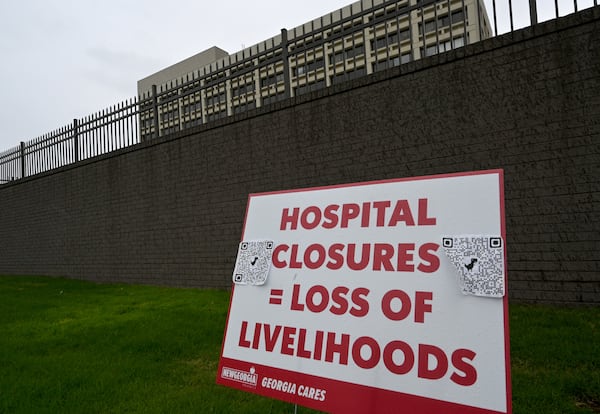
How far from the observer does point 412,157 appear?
5539 mm

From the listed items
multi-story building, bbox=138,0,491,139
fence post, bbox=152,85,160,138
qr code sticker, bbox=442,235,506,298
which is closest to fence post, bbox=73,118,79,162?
multi-story building, bbox=138,0,491,139

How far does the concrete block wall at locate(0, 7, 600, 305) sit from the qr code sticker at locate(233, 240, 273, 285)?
3.50m

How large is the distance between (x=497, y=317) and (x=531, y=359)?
1971 mm

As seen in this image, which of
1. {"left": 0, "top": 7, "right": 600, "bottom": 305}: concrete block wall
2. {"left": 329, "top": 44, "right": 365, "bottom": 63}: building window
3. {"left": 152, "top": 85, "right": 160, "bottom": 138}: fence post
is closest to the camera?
{"left": 0, "top": 7, "right": 600, "bottom": 305}: concrete block wall

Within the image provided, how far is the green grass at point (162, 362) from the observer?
2.68m

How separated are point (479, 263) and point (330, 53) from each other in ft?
23.5

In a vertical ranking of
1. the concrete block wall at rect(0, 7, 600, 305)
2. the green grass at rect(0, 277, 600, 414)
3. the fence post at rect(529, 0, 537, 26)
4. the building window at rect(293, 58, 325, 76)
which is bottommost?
the green grass at rect(0, 277, 600, 414)

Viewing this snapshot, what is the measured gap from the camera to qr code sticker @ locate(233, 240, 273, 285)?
7.79 ft

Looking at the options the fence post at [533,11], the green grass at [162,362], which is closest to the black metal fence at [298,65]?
the fence post at [533,11]

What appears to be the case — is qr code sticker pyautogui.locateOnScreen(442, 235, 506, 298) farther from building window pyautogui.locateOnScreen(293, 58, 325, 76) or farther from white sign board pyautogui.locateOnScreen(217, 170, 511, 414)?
building window pyautogui.locateOnScreen(293, 58, 325, 76)

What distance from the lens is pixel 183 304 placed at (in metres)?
6.32

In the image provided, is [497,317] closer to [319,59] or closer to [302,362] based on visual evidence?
[302,362]

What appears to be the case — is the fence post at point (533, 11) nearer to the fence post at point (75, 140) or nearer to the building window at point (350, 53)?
the building window at point (350, 53)

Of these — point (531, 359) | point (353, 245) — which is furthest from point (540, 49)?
point (353, 245)
